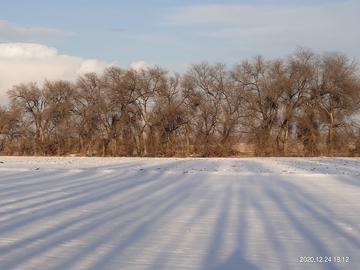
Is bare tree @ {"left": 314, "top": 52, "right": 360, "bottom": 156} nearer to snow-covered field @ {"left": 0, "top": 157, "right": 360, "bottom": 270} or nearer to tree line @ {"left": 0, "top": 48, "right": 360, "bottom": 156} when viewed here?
tree line @ {"left": 0, "top": 48, "right": 360, "bottom": 156}

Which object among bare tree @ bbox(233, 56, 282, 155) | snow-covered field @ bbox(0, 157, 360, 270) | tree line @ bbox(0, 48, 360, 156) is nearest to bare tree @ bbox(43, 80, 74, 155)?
tree line @ bbox(0, 48, 360, 156)

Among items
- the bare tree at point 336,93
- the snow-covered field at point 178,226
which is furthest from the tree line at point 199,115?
the snow-covered field at point 178,226

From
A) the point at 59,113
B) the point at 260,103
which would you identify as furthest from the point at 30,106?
the point at 260,103

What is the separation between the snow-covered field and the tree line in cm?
2827

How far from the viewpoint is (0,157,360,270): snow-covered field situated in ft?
19.7

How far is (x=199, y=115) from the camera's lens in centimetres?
4503

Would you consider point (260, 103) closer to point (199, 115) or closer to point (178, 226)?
point (199, 115)

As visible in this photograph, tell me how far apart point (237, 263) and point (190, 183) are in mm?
9013

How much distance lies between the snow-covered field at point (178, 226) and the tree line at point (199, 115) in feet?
92.8

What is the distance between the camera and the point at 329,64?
41812 mm

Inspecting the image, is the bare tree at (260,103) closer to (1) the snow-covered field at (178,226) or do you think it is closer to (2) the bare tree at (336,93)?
(2) the bare tree at (336,93)

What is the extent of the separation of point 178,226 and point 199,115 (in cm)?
3735

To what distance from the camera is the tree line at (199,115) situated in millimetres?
40938

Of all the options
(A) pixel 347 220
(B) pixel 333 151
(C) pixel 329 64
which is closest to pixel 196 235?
(A) pixel 347 220
